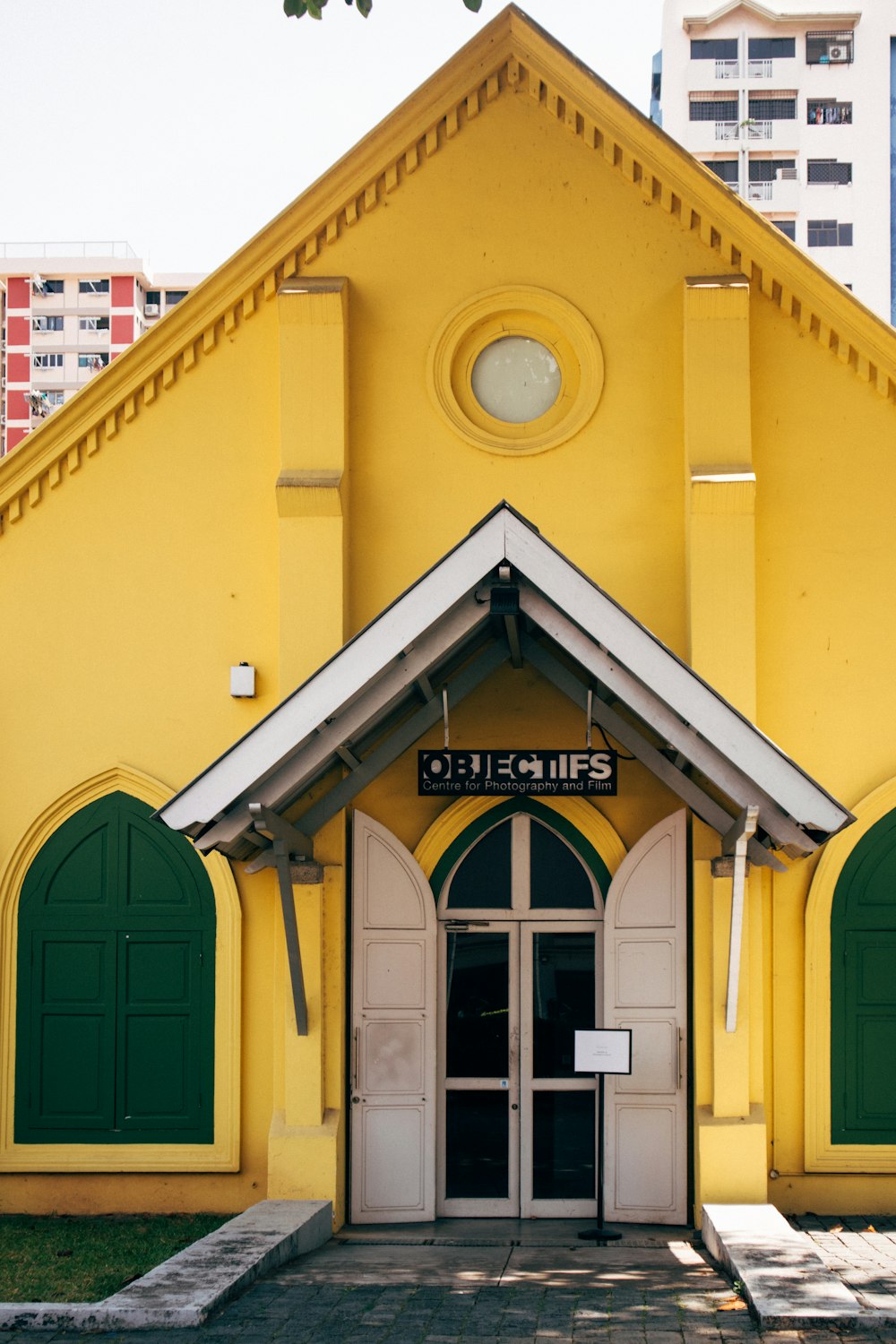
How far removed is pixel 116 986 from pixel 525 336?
18.8 feet

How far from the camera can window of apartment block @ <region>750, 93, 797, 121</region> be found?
204 feet

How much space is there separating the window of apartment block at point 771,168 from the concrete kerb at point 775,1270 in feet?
194

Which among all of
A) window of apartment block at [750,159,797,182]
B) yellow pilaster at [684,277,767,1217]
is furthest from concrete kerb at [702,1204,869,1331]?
window of apartment block at [750,159,797,182]

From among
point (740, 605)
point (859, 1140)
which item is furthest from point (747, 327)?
point (859, 1140)

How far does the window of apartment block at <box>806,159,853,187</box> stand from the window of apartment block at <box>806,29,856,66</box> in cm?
392

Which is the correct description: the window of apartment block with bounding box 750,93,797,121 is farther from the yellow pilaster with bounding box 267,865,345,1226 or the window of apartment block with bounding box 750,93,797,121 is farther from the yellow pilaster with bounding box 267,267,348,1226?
the yellow pilaster with bounding box 267,865,345,1226

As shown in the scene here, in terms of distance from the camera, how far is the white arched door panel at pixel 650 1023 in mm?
10461

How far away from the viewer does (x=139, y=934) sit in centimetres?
1093

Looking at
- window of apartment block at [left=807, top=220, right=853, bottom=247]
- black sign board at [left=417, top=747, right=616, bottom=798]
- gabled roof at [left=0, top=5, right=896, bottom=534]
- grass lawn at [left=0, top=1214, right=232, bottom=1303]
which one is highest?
window of apartment block at [left=807, top=220, right=853, bottom=247]

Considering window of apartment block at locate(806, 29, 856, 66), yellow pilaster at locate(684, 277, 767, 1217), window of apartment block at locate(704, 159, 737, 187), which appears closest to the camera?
yellow pilaster at locate(684, 277, 767, 1217)

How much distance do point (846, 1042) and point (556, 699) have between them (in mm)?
3187

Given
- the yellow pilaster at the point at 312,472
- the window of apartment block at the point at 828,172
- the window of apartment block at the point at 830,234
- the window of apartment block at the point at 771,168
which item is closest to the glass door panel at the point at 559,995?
the yellow pilaster at the point at 312,472

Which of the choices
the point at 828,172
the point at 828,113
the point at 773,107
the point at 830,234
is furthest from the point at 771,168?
the point at 830,234

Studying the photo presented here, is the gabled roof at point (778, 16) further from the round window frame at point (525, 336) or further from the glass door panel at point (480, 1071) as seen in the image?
the glass door panel at point (480, 1071)
